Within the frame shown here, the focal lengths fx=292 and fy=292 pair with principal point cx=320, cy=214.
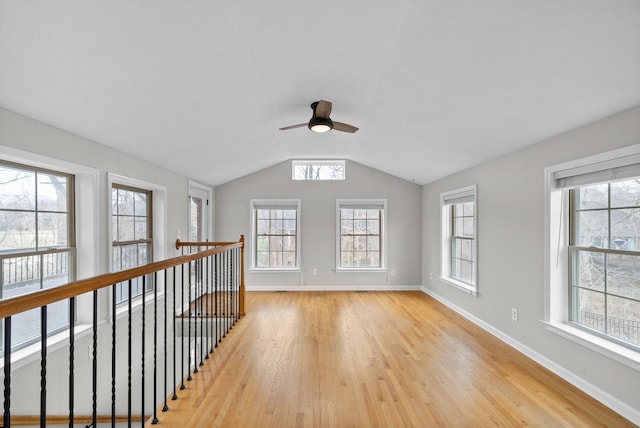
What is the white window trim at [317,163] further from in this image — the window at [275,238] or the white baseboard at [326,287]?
the white baseboard at [326,287]

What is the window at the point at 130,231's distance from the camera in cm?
314

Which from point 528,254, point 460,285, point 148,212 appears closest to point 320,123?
point 528,254

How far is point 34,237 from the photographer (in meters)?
2.27

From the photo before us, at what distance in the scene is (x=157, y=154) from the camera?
341 cm

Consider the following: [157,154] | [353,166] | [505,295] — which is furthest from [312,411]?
[353,166]

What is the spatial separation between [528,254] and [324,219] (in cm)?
345

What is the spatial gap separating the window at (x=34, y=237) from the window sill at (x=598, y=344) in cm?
424

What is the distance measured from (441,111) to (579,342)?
2227 millimetres

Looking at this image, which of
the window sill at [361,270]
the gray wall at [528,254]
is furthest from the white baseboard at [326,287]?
the gray wall at [528,254]

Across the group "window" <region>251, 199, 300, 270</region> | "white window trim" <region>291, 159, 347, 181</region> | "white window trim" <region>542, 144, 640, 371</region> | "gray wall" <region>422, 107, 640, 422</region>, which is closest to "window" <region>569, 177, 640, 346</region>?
"white window trim" <region>542, 144, 640, 371</region>

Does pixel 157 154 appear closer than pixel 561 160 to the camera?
No

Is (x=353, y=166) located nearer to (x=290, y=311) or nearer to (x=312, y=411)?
(x=290, y=311)

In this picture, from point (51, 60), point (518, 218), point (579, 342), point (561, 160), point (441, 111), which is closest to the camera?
point (51, 60)

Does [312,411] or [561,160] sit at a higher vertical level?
[561,160]
